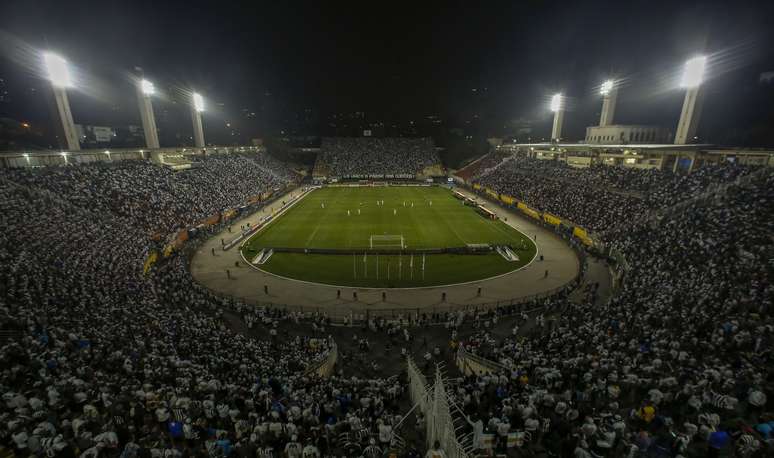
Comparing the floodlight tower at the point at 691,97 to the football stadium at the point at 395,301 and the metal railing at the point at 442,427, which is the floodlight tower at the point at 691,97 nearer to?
the football stadium at the point at 395,301

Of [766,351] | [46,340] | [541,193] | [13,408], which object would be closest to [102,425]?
[13,408]

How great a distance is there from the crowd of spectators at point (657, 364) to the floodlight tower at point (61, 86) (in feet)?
166

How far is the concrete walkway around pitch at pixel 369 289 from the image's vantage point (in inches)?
922

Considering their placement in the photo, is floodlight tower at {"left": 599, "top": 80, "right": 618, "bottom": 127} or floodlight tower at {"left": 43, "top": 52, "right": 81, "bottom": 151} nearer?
floodlight tower at {"left": 43, "top": 52, "right": 81, "bottom": 151}

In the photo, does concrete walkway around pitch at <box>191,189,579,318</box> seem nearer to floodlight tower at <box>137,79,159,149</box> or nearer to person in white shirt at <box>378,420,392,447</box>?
person in white shirt at <box>378,420,392,447</box>

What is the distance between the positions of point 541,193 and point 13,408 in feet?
180

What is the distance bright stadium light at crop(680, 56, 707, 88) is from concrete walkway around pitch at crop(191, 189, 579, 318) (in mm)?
27078

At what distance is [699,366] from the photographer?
36.3 ft

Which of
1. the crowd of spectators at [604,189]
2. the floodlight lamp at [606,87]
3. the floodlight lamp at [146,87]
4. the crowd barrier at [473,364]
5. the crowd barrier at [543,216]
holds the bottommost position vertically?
the crowd barrier at [473,364]

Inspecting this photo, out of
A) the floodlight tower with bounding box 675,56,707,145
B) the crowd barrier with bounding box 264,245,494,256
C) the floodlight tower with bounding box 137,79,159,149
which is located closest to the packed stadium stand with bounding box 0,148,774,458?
the crowd barrier with bounding box 264,245,494,256

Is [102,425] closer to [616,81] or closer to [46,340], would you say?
[46,340]

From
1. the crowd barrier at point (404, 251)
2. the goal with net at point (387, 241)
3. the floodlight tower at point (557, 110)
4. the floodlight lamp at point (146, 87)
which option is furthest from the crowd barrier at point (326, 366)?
the floodlight tower at point (557, 110)

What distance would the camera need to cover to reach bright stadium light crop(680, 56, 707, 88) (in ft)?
122

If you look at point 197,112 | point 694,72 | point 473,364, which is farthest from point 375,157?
point 473,364
